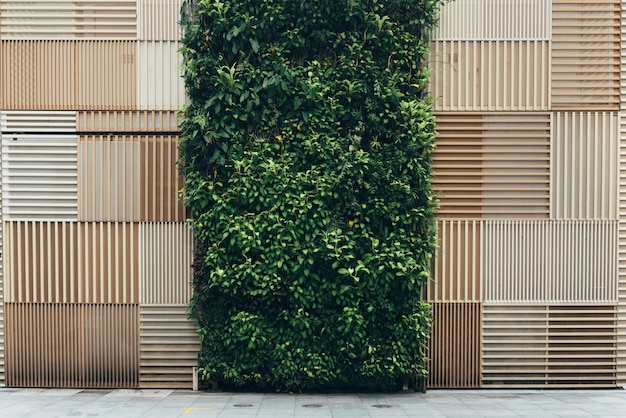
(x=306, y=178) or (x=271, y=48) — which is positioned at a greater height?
(x=271, y=48)

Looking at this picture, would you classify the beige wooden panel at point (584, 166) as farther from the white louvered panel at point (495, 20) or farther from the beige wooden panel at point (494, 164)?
the white louvered panel at point (495, 20)

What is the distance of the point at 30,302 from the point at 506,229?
981 cm

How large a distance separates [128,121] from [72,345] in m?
4.69

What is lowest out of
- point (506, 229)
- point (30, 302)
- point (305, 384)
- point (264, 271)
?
point (305, 384)

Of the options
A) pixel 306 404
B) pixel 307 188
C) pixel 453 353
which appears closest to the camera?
pixel 306 404

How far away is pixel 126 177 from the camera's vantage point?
1024 centimetres

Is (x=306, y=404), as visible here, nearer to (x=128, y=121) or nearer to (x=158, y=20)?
(x=128, y=121)

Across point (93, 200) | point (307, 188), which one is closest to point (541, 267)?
point (307, 188)

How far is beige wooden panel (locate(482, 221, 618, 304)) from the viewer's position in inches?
405

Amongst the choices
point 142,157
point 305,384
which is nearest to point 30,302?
point 142,157

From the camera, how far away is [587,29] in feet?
33.9

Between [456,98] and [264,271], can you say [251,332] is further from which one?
[456,98]

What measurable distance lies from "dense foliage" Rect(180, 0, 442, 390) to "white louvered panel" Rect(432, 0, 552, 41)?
2.67ft

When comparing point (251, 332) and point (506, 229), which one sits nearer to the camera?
point (251, 332)
